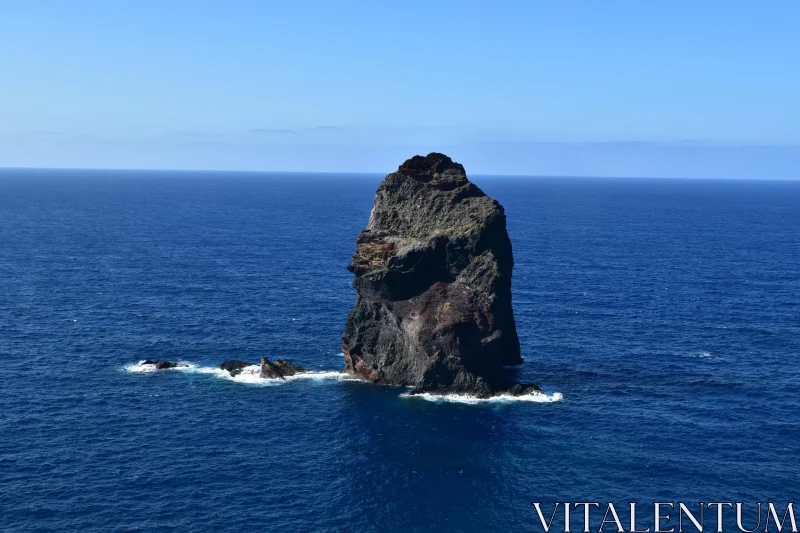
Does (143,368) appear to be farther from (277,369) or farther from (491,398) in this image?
(491,398)

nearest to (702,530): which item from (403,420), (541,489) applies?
(541,489)

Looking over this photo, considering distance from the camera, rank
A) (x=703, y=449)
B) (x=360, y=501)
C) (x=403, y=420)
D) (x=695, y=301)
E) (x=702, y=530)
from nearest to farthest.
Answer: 1. (x=702, y=530)
2. (x=360, y=501)
3. (x=703, y=449)
4. (x=403, y=420)
5. (x=695, y=301)

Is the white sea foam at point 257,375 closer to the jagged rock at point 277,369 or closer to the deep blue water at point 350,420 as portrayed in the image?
the jagged rock at point 277,369

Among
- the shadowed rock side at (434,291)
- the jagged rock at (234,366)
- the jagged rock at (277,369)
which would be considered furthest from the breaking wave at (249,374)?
the shadowed rock side at (434,291)

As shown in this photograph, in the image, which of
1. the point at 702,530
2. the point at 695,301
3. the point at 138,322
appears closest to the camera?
the point at 702,530

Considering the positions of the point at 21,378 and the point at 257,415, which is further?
the point at 21,378

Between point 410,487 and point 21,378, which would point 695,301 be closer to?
point 410,487

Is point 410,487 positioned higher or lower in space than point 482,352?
lower
